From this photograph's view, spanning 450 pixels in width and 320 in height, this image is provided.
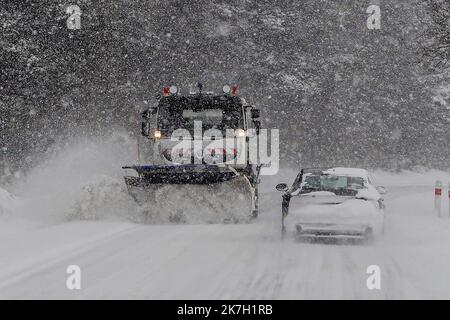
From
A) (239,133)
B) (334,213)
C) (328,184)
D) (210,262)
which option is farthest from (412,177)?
(210,262)

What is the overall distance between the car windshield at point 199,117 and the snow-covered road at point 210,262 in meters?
2.22

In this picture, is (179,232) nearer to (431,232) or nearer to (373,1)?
(431,232)

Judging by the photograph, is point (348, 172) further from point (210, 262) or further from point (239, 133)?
point (210, 262)

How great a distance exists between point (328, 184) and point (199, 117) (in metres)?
3.48

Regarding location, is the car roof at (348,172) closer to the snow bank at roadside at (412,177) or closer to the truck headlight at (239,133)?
the truck headlight at (239,133)

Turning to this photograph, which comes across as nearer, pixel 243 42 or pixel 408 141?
pixel 243 42

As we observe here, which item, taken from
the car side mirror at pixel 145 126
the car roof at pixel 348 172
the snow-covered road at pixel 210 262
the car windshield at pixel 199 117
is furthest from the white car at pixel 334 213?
the car side mirror at pixel 145 126

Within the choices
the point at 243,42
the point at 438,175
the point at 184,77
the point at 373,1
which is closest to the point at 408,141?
the point at 438,175

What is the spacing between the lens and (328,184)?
43.1 feet

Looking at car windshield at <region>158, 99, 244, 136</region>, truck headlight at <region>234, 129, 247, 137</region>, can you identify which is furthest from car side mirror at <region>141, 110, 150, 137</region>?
truck headlight at <region>234, 129, 247, 137</region>

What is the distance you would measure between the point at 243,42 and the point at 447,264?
26.6 m

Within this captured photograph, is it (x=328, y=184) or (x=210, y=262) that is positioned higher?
(x=328, y=184)
